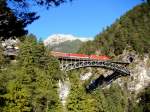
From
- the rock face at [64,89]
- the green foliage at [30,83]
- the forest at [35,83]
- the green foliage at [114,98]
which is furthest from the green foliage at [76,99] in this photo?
the green foliage at [114,98]

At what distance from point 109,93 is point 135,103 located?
41.0ft

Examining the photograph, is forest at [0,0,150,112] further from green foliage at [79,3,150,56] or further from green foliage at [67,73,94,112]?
green foliage at [79,3,150,56]

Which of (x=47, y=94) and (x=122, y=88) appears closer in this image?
(x=47, y=94)

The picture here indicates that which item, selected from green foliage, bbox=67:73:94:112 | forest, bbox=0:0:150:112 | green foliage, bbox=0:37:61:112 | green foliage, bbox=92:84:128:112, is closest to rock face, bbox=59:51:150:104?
green foliage, bbox=92:84:128:112

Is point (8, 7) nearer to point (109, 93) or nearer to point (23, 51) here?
point (23, 51)

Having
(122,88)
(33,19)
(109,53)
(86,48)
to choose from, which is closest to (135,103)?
(122,88)

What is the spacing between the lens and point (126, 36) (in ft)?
509

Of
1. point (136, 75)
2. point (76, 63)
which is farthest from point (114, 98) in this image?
point (76, 63)

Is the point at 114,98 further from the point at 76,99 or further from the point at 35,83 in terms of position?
the point at 35,83

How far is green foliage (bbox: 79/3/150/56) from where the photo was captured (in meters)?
150

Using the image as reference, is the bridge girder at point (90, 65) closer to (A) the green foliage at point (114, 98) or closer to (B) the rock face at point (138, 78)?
(A) the green foliage at point (114, 98)

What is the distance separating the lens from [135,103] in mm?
137000

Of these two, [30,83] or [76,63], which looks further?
[76,63]

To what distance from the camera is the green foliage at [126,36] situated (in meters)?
150
